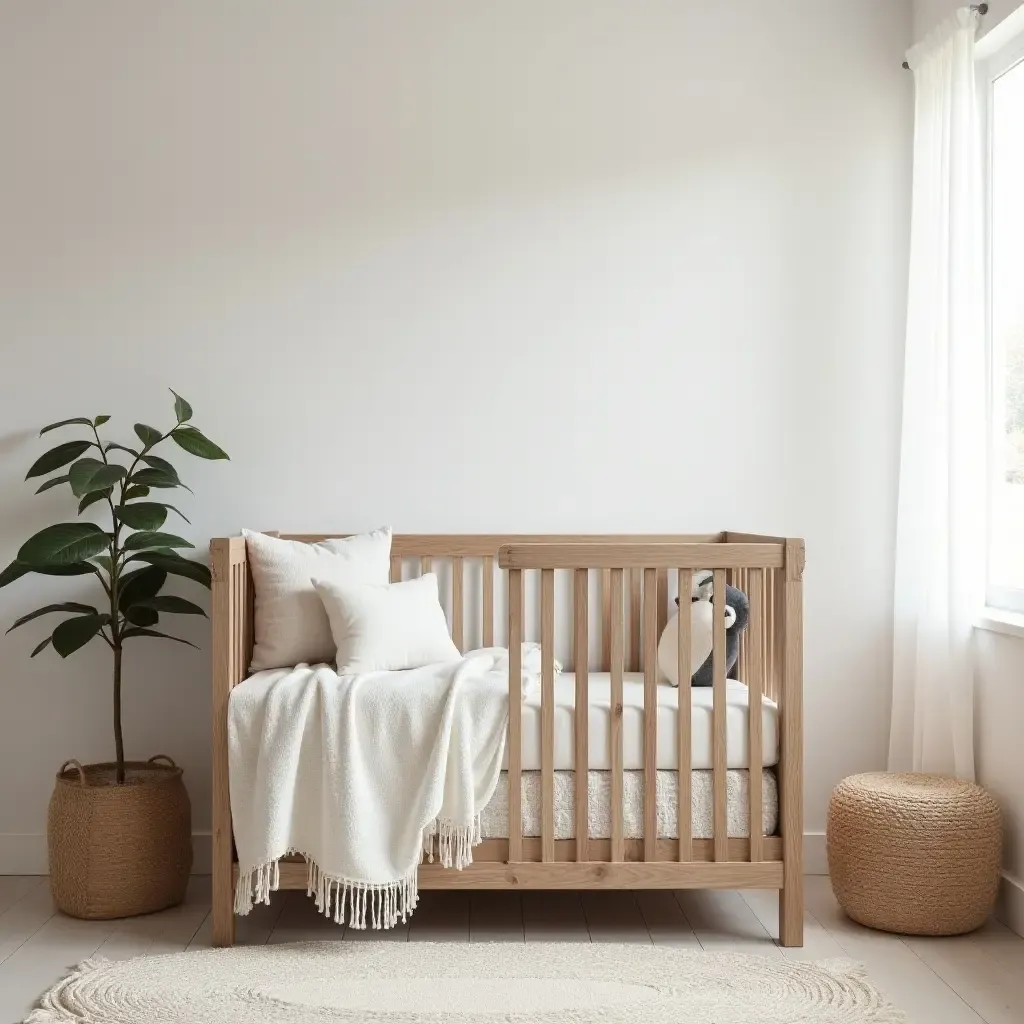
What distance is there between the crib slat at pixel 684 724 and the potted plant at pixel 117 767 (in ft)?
3.55

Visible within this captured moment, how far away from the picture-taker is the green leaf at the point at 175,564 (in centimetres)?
282

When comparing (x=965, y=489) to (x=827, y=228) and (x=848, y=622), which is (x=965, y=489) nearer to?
(x=848, y=622)

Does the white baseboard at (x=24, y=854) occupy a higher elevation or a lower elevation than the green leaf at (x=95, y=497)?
lower

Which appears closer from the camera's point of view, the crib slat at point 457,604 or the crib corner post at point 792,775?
the crib corner post at point 792,775

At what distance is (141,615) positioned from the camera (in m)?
2.88

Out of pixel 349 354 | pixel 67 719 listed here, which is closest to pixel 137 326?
pixel 349 354

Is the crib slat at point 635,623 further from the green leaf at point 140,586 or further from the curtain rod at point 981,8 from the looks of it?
the curtain rod at point 981,8

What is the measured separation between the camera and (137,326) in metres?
3.17

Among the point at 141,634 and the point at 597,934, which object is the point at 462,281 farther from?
the point at 597,934

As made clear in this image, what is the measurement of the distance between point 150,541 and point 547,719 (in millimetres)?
1026

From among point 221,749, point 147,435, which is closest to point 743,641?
point 221,749

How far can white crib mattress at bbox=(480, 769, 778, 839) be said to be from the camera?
2.53 metres

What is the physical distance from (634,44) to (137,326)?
4.94ft

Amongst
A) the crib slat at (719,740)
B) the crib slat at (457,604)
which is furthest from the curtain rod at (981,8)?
the crib slat at (457,604)
